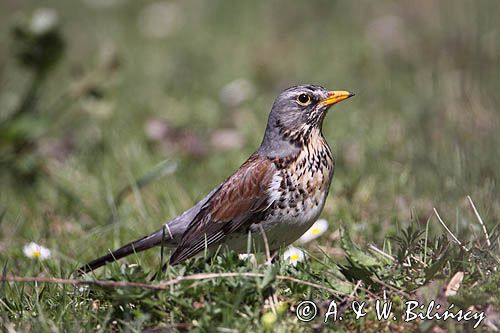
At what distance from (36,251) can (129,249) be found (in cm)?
77

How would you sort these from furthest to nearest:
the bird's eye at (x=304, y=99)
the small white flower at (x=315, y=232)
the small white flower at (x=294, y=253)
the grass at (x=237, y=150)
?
the small white flower at (x=315, y=232) < the bird's eye at (x=304, y=99) < the small white flower at (x=294, y=253) < the grass at (x=237, y=150)

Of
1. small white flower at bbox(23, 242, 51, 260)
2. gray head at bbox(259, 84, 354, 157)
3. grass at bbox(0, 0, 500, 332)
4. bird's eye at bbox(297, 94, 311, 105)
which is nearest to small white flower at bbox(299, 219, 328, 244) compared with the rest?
grass at bbox(0, 0, 500, 332)

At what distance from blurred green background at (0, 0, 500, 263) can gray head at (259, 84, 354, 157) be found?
2.72 feet

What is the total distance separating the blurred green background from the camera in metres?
6.00

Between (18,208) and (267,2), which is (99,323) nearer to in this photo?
(18,208)

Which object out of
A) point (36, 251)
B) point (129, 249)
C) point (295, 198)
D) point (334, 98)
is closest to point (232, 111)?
point (334, 98)

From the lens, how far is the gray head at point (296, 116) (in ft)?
17.0

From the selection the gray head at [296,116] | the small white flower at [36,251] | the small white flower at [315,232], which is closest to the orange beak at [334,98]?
the gray head at [296,116]

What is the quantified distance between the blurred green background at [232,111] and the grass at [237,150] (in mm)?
25

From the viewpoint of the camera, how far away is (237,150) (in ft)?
24.7

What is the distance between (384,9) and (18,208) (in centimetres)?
630

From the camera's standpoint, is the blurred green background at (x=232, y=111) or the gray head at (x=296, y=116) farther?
the blurred green background at (x=232, y=111)

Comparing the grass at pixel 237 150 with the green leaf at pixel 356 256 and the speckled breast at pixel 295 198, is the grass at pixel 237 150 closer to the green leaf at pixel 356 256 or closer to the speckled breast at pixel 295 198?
the green leaf at pixel 356 256

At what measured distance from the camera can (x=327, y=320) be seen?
12.4ft
